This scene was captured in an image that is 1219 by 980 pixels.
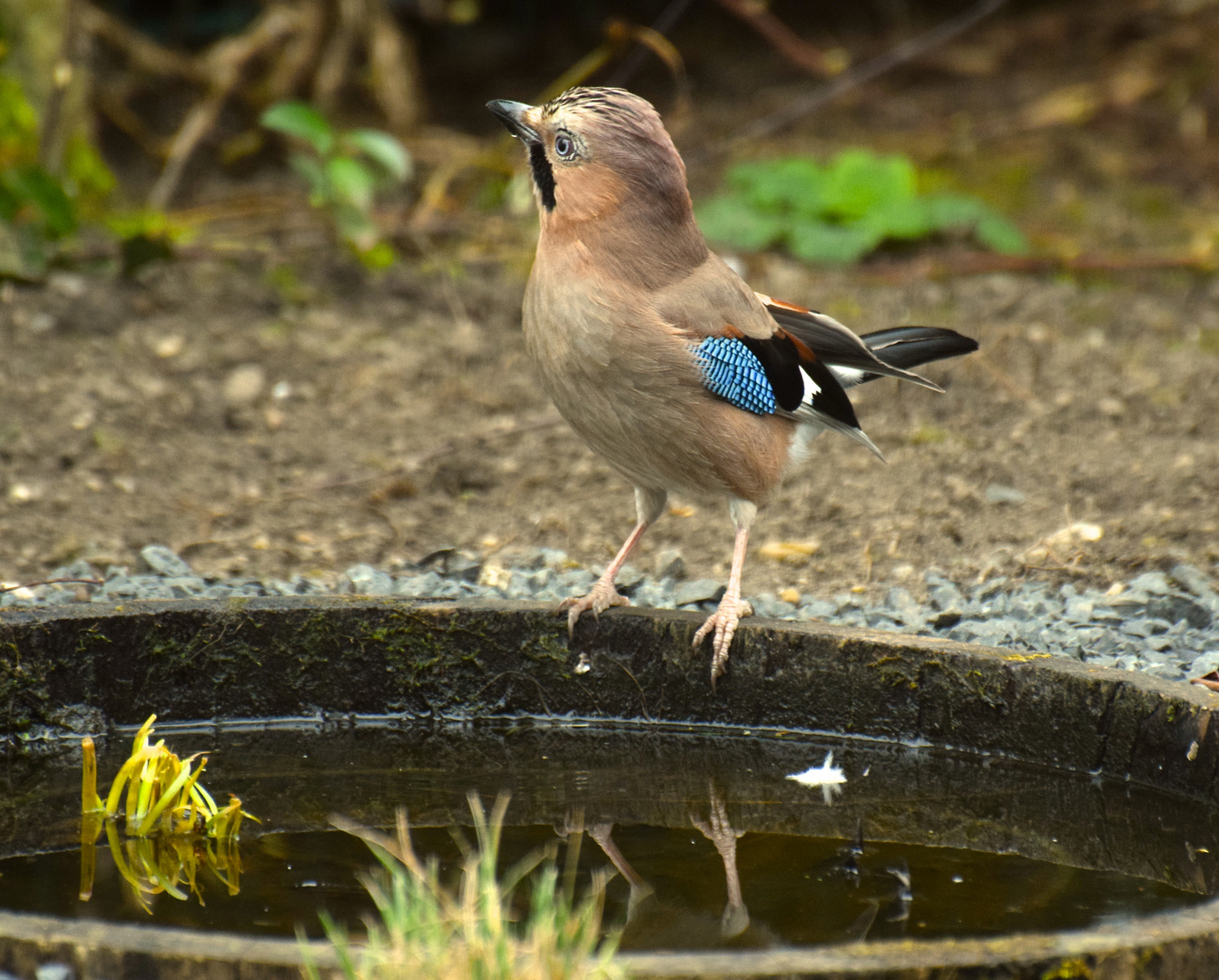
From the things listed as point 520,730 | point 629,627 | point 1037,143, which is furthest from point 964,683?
point 1037,143

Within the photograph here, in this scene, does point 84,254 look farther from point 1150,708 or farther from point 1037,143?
point 1037,143

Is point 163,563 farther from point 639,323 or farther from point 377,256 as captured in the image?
point 377,256

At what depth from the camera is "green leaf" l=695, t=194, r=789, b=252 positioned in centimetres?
773

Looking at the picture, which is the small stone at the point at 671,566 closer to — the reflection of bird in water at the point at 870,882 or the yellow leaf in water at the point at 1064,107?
A: the reflection of bird in water at the point at 870,882

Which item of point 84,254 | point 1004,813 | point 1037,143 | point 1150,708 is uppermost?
point 1037,143

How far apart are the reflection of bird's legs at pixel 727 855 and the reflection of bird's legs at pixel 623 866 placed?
16 cm

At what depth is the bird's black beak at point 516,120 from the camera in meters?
3.84

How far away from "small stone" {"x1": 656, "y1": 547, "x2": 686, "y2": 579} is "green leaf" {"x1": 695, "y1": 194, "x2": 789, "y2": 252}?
10.8ft

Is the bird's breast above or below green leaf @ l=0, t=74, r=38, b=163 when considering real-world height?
below

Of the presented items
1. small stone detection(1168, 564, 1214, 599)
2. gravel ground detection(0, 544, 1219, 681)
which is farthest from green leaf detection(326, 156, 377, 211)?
small stone detection(1168, 564, 1214, 599)

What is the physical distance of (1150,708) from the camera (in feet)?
10.3

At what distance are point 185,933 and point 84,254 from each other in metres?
5.12

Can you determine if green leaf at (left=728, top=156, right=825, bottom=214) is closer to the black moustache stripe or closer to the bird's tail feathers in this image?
the bird's tail feathers

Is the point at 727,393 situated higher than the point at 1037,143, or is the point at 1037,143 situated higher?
the point at 1037,143
